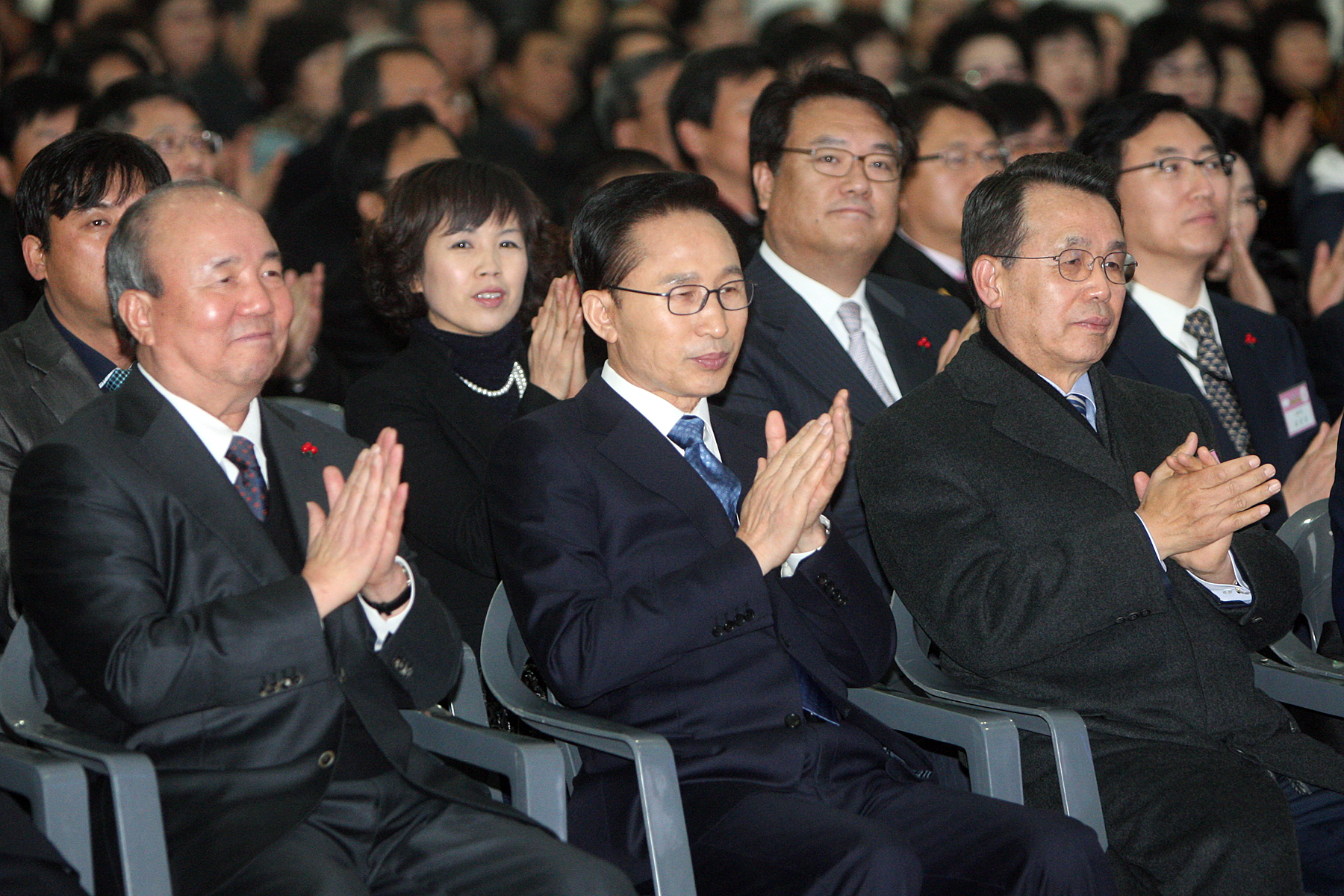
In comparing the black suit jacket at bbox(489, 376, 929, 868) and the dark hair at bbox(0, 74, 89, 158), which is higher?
the dark hair at bbox(0, 74, 89, 158)

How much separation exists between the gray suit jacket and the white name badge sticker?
275 centimetres

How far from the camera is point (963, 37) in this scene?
6.48m

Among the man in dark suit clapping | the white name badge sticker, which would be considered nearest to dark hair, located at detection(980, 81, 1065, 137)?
the white name badge sticker

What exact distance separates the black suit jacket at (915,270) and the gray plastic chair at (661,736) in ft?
6.11

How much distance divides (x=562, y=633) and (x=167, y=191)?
0.94 m

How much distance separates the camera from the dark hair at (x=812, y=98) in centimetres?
363

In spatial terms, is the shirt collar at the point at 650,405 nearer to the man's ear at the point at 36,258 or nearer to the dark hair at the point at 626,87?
the man's ear at the point at 36,258

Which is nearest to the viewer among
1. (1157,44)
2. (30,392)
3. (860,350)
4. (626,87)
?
(30,392)

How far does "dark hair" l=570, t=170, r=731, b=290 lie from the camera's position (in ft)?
8.34

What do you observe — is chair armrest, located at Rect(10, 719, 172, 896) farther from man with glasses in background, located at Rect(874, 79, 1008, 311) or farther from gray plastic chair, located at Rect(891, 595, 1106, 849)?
man with glasses in background, located at Rect(874, 79, 1008, 311)

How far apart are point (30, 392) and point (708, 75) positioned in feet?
8.66

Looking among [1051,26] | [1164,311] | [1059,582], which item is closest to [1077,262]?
[1059,582]

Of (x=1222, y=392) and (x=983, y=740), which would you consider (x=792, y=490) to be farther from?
(x=1222, y=392)

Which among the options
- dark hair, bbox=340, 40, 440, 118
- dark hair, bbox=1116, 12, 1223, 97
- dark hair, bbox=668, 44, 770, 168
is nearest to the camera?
dark hair, bbox=668, 44, 770, 168
